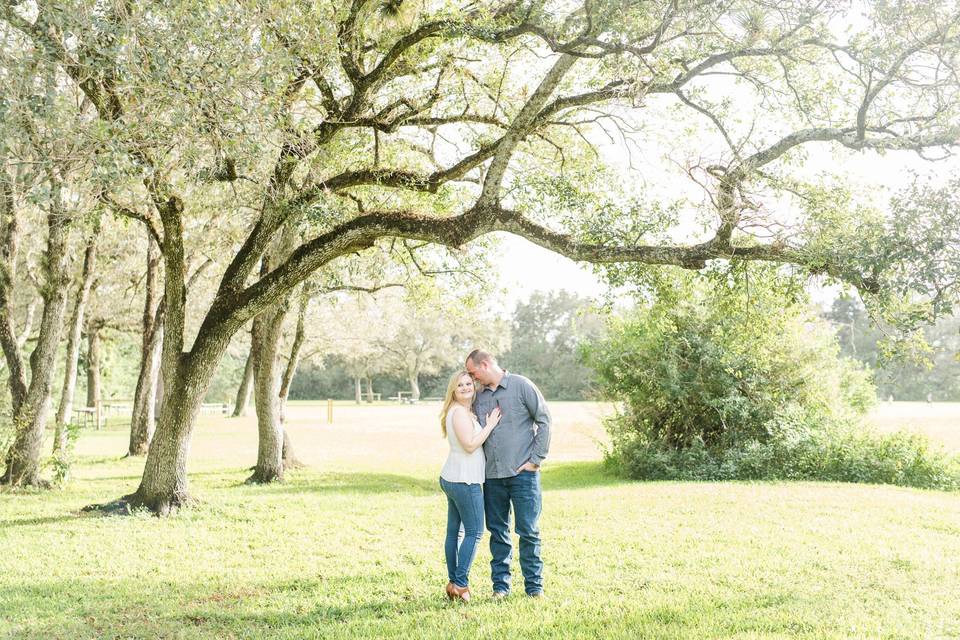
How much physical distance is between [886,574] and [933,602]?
1009 mm

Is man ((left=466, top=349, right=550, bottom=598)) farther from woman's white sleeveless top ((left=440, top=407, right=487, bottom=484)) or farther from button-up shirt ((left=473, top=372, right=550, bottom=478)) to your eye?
woman's white sleeveless top ((left=440, top=407, right=487, bottom=484))

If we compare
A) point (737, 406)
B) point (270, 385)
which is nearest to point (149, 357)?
point (270, 385)

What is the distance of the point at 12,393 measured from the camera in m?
13.4

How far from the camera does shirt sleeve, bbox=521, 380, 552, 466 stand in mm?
6301

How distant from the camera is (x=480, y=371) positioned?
642 centimetres

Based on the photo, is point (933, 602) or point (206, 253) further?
point (206, 253)

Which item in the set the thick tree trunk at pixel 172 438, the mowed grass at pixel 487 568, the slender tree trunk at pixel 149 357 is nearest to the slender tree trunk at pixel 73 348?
the mowed grass at pixel 487 568

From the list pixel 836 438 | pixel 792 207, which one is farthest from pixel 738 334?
pixel 792 207

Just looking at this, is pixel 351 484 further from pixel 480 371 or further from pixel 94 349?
pixel 94 349

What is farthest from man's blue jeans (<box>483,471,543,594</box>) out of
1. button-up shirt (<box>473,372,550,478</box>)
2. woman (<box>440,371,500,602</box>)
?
woman (<box>440,371,500,602</box>)

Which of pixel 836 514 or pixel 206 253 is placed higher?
pixel 206 253

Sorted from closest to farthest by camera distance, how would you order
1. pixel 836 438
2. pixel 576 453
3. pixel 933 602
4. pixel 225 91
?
pixel 933 602 → pixel 225 91 → pixel 836 438 → pixel 576 453

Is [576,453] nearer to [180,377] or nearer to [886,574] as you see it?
[180,377]

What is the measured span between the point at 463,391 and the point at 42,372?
411 inches
